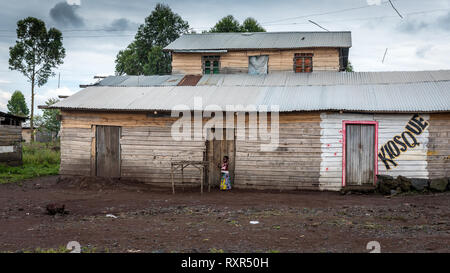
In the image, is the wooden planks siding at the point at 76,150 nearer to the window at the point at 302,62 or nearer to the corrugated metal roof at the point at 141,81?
the corrugated metal roof at the point at 141,81

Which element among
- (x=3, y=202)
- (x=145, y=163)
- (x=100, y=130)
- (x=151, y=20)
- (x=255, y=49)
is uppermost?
(x=151, y=20)

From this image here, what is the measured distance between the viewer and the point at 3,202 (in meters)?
11.8

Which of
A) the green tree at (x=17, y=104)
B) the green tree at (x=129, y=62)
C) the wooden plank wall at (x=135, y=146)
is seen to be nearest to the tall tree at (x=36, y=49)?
the green tree at (x=129, y=62)

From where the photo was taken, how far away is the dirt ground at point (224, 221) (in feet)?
21.6

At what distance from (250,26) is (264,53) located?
17886 millimetres

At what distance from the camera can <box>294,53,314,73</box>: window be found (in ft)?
70.6

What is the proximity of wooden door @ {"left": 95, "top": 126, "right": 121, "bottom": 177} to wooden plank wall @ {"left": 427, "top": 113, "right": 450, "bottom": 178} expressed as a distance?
38.5ft

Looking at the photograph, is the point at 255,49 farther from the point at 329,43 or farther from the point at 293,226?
the point at 293,226

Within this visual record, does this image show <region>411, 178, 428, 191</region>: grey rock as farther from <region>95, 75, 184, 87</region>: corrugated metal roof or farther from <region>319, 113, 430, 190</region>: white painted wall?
<region>95, 75, 184, 87</region>: corrugated metal roof

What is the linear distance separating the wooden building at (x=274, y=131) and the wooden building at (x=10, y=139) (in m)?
6.36

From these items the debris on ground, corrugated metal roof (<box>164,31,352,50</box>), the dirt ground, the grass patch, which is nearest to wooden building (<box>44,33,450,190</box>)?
the dirt ground
